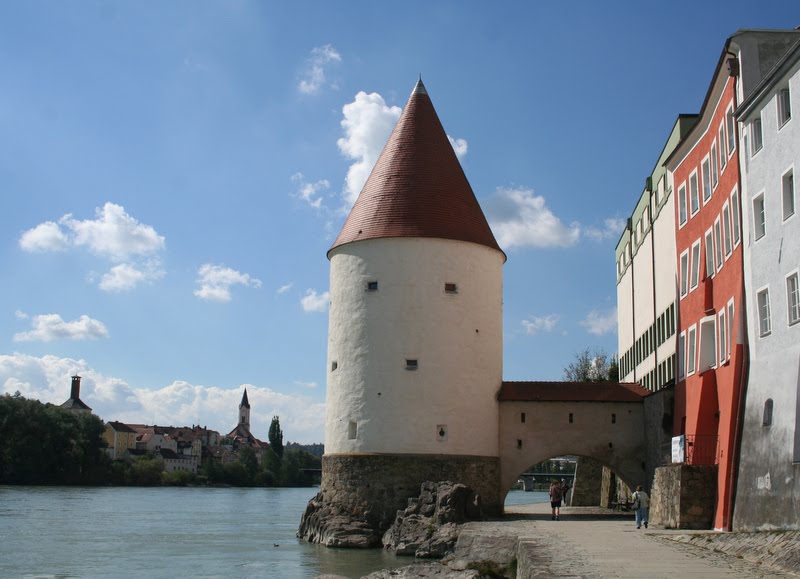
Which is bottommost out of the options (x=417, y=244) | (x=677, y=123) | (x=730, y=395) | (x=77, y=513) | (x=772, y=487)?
(x=77, y=513)

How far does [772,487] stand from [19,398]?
225 feet

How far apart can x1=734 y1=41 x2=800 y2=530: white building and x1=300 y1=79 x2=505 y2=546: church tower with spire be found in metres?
11.1

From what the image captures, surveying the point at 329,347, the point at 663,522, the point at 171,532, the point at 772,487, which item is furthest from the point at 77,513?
the point at 772,487

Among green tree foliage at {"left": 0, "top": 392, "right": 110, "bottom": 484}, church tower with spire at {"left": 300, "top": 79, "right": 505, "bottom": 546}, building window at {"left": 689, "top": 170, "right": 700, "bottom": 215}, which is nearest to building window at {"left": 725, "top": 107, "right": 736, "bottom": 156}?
building window at {"left": 689, "top": 170, "right": 700, "bottom": 215}

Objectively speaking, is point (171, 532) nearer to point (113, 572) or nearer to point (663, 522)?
point (113, 572)

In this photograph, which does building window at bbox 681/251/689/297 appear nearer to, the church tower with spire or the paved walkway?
the paved walkway

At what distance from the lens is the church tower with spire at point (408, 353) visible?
1064 inches

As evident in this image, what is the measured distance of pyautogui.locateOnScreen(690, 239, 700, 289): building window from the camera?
22.7 metres

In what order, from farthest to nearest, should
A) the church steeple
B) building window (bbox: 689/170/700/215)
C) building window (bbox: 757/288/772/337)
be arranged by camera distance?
the church steeple < building window (bbox: 689/170/700/215) < building window (bbox: 757/288/772/337)

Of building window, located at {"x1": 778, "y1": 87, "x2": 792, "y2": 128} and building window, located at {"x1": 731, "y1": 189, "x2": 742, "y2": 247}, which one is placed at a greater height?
building window, located at {"x1": 778, "y1": 87, "x2": 792, "y2": 128}

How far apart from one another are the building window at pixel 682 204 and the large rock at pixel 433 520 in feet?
31.3

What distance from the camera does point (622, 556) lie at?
1403cm

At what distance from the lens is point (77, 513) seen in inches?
1711

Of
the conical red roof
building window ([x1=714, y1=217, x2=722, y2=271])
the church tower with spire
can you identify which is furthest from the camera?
the conical red roof
